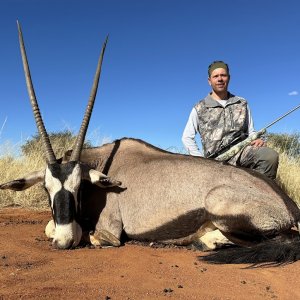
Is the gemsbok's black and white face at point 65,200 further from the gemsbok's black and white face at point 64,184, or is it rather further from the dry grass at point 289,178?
the dry grass at point 289,178

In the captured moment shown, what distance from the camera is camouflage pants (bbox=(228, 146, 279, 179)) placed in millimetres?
5672

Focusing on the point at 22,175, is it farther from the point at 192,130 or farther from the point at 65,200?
the point at 192,130

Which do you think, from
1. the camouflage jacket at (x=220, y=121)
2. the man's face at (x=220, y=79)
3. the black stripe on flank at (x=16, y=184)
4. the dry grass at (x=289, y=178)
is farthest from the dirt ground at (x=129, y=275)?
the dry grass at (x=289, y=178)

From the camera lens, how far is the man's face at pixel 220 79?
20.8 feet

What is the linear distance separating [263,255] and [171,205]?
1015 millimetres

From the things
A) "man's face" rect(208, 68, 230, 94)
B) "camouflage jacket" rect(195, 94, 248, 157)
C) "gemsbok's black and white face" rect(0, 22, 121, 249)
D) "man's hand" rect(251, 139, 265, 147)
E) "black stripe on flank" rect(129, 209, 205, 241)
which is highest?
"man's face" rect(208, 68, 230, 94)

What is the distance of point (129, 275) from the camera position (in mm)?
3299

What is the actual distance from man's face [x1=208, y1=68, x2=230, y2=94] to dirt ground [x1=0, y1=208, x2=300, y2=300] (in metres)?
2.80

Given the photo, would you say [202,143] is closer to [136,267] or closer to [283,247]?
[283,247]

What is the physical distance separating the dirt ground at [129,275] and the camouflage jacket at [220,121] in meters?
2.36

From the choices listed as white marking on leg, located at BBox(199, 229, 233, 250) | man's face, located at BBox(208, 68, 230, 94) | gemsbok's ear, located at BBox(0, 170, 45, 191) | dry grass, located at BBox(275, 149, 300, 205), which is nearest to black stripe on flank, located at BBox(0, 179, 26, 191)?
gemsbok's ear, located at BBox(0, 170, 45, 191)

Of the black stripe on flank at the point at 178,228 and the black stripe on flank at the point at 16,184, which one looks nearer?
the black stripe on flank at the point at 178,228

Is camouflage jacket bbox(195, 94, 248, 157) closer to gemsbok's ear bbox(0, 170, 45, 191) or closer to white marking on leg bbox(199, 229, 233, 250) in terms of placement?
white marking on leg bbox(199, 229, 233, 250)

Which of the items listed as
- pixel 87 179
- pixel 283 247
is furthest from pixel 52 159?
pixel 283 247
